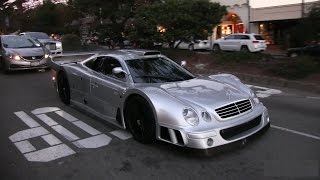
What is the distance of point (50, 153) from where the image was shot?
5777 mm

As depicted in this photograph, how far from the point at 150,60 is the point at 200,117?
6.77ft

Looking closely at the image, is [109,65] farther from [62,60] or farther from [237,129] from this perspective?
[62,60]

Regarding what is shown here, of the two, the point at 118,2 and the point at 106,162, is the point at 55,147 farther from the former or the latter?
the point at 118,2

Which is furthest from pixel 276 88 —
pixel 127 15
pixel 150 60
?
pixel 127 15

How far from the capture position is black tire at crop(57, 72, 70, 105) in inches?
339

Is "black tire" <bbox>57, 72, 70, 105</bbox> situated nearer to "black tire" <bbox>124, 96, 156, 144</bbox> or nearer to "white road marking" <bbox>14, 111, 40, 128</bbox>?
"white road marking" <bbox>14, 111, 40, 128</bbox>

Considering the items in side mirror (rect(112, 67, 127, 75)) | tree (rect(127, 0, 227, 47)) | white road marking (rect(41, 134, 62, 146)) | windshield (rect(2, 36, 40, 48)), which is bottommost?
white road marking (rect(41, 134, 62, 146))

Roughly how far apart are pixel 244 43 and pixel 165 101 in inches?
917

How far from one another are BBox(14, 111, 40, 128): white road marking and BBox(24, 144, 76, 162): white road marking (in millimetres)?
1525

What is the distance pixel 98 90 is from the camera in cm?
697

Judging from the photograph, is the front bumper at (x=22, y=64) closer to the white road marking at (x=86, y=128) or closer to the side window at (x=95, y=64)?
the side window at (x=95, y=64)

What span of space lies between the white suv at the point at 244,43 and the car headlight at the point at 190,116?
2224 cm

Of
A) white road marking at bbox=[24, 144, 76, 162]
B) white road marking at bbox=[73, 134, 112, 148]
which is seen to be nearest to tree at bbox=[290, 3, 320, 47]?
white road marking at bbox=[73, 134, 112, 148]

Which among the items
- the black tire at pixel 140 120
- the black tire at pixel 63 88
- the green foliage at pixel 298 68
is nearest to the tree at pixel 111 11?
the green foliage at pixel 298 68
